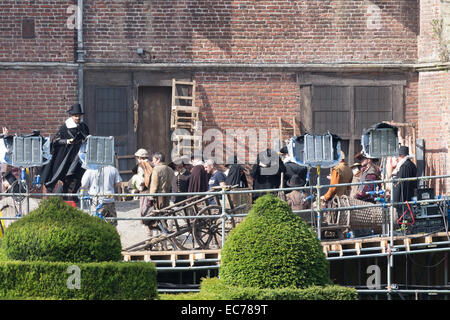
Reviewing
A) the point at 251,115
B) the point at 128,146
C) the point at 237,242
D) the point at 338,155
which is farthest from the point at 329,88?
the point at 237,242

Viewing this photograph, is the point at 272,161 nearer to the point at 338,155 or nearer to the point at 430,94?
the point at 338,155

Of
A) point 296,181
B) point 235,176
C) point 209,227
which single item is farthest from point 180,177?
point 209,227

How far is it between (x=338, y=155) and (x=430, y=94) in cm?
687

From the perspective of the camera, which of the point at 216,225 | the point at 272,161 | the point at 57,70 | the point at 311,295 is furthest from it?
the point at 57,70

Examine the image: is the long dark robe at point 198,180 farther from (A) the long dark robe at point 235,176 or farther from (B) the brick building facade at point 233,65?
(B) the brick building facade at point 233,65

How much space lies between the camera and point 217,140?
21.8 metres

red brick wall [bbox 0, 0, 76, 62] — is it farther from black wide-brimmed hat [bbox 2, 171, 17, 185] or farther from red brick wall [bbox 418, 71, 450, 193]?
red brick wall [bbox 418, 71, 450, 193]

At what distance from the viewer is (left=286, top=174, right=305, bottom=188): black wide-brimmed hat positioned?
56.5 ft

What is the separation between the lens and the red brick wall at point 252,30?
21547mm

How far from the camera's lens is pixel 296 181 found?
56.6 feet

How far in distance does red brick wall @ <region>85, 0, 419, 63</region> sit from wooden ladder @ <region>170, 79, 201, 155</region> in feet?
1.81

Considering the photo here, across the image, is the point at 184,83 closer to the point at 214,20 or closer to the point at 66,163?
the point at 214,20

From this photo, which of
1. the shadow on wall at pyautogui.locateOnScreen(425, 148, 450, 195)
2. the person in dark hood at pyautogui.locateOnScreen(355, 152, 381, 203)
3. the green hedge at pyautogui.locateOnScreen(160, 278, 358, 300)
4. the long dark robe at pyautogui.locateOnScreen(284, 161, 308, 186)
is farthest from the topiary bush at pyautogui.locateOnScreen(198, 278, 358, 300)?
the shadow on wall at pyautogui.locateOnScreen(425, 148, 450, 195)

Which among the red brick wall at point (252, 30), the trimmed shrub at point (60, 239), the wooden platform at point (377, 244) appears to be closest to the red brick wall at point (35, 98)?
the red brick wall at point (252, 30)
